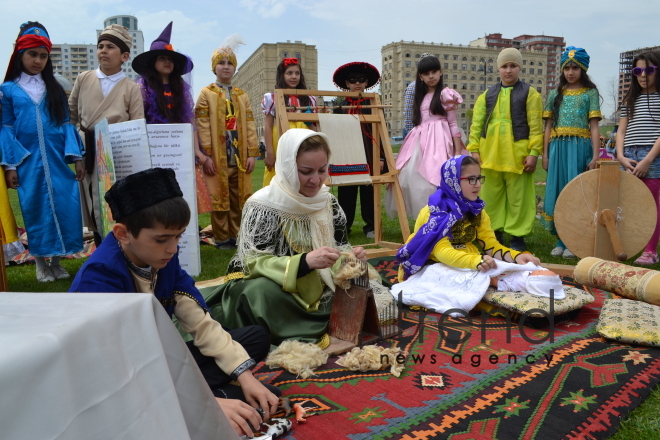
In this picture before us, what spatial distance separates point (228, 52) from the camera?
566cm

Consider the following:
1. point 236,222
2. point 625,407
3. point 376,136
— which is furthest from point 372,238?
point 625,407

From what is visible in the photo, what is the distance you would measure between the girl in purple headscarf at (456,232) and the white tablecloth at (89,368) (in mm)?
2677

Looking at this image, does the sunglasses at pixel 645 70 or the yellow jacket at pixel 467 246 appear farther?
the sunglasses at pixel 645 70

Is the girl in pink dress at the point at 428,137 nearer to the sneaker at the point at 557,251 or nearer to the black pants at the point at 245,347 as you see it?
the sneaker at the point at 557,251

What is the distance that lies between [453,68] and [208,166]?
93.2 meters

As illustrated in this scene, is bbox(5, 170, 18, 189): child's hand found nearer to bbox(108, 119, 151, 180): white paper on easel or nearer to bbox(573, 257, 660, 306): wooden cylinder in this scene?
bbox(108, 119, 151, 180): white paper on easel

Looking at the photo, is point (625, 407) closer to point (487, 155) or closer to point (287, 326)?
point (287, 326)

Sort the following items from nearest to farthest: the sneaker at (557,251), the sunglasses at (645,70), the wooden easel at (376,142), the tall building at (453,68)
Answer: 1. the sunglasses at (645,70)
2. the wooden easel at (376,142)
3. the sneaker at (557,251)
4. the tall building at (453,68)

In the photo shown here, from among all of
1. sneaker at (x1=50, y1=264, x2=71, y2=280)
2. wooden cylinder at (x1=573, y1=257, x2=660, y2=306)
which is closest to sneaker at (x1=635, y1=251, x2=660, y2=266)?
wooden cylinder at (x1=573, y1=257, x2=660, y2=306)

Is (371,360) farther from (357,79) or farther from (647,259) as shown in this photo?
(357,79)

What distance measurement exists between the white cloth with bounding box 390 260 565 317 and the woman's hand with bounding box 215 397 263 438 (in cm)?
193

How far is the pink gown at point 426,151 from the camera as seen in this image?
5664 mm

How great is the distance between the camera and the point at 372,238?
20.7 feet

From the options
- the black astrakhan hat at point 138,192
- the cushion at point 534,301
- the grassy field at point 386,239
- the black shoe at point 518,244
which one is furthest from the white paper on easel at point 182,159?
the black shoe at point 518,244
